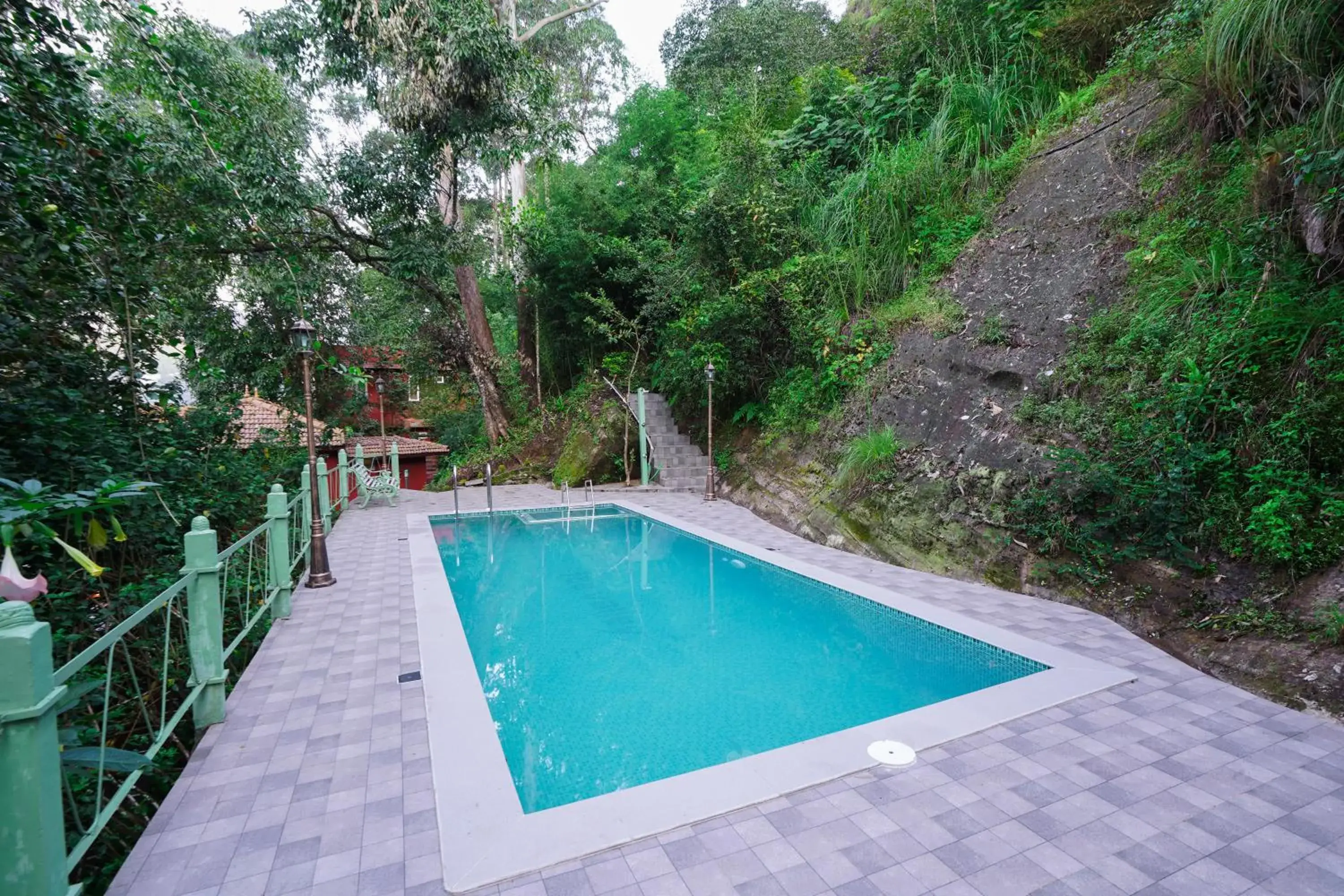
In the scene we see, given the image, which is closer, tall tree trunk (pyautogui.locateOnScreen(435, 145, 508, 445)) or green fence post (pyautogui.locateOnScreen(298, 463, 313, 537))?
green fence post (pyautogui.locateOnScreen(298, 463, 313, 537))

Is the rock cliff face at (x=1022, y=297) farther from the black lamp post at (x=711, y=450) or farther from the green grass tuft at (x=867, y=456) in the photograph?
the black lamp post at (x=711, y=450)

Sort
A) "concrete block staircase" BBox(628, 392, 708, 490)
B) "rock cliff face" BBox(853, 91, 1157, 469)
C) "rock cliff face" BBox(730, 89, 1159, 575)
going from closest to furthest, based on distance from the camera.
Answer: "rock cliff face" BBox(730, 89, 1159, 575) → "rock cliff face" BBox(853, 91, 1157, 469) → "concrete block staircase" BBox(628, 392, 708, 490)

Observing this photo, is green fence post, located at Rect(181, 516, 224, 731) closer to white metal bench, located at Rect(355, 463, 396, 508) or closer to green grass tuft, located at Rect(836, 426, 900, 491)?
green grass tuft, located at Rect(836, 426, 900, 491)

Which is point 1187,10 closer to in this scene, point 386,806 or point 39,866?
point 386,806

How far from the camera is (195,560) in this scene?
9.45 feet

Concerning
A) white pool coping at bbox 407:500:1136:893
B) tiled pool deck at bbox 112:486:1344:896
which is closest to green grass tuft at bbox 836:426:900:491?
white pool coping at bbox 407:500:1136:893

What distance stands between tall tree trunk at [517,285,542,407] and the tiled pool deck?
12258mm

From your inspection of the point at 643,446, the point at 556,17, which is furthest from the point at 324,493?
the point at 556,17

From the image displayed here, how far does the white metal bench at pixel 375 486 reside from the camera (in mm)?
10602

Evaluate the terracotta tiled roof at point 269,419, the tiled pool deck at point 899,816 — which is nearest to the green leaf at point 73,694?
the tiled pool deck at point 899,816

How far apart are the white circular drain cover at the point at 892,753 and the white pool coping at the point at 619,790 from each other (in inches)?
1.4

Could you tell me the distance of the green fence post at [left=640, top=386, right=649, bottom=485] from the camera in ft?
38.9

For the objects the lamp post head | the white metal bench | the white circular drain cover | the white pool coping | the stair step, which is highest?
the lamp post head

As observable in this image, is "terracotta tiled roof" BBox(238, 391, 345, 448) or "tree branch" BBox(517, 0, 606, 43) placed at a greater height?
"tree branch" BBox(517, 0, 606, 43)
